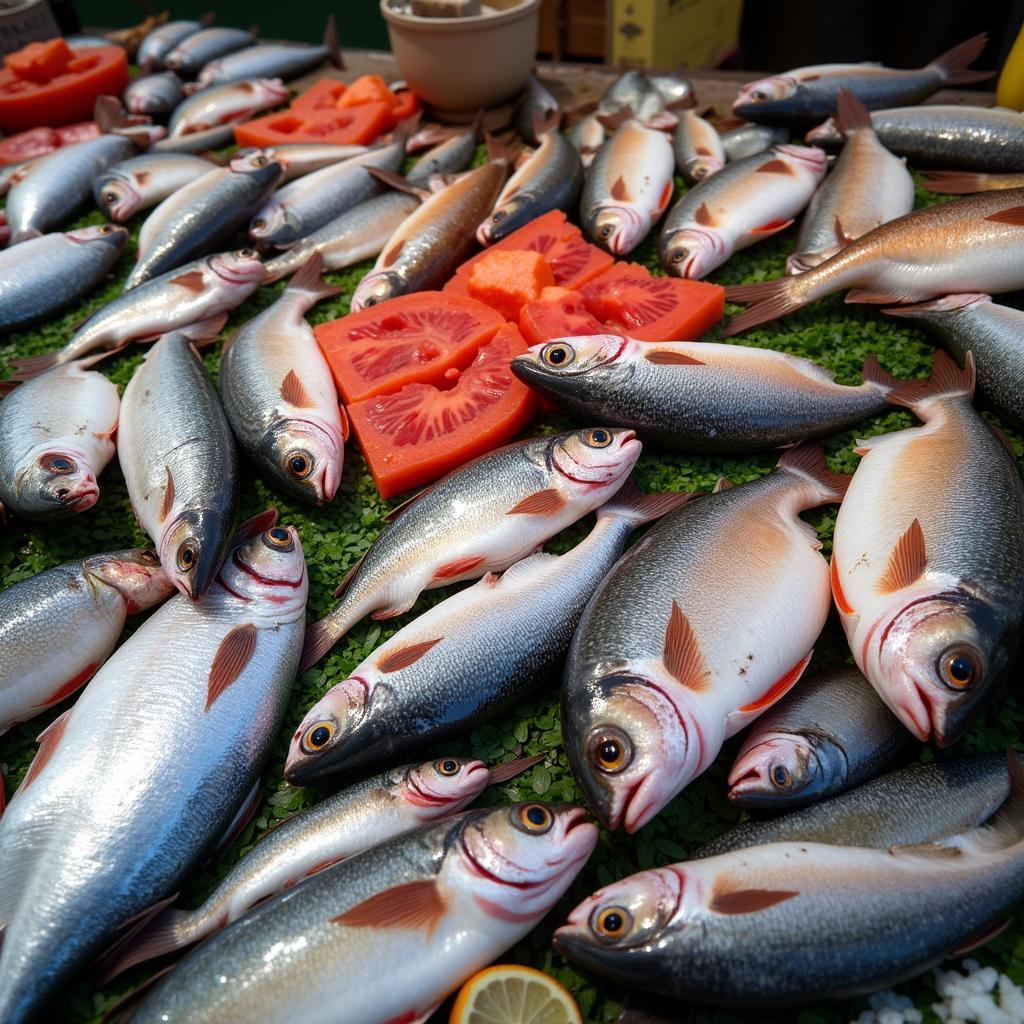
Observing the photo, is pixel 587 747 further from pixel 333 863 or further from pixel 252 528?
pixel 252 528

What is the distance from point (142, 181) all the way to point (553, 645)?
4001mm

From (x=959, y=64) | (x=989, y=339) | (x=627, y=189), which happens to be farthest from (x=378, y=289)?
(x=959, y=64)

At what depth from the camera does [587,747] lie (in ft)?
5.99

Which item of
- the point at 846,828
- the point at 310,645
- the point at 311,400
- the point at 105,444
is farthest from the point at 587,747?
the point at 105,444

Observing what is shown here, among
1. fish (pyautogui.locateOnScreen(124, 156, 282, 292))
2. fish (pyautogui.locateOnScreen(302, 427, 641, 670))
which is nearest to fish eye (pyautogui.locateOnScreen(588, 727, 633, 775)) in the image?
fish (pyautogui.locateOnScreen(302, 427, 641, 670))

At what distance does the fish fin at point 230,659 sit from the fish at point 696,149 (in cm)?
327

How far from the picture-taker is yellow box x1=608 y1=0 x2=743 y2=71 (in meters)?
5.91

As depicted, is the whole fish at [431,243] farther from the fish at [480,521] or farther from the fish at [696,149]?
the fish at [480,521]

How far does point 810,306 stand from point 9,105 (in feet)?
18.3

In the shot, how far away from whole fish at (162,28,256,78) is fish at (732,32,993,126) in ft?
14.3

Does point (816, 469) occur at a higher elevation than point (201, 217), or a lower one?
lower

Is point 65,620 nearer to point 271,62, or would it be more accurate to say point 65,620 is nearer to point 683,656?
point 683,656

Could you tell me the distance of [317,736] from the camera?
2.05 metres

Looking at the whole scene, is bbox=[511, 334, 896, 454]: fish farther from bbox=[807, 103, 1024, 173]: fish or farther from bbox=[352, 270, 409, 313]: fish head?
bbox=[807, 103, 1024, 173]: fish
